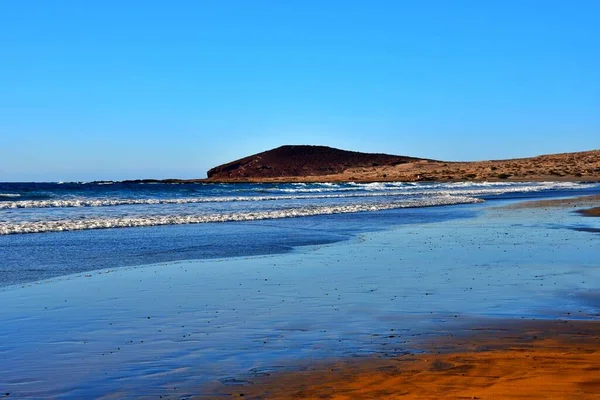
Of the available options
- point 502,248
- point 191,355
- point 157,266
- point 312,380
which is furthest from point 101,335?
point 502,248

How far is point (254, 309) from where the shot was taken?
30.3 feet

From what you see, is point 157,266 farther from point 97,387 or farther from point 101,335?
point 97,387

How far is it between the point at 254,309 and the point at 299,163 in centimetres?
11748


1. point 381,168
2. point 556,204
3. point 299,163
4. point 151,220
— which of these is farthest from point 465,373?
point 299,163

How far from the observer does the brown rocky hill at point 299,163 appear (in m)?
125

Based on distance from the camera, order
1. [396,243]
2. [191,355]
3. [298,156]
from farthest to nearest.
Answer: [298,156], [396,243], [191,355]

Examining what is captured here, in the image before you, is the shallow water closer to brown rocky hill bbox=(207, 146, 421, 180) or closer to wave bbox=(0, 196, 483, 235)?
wave bbox=(0, 196, 483, 235)

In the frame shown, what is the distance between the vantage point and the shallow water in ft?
21.3

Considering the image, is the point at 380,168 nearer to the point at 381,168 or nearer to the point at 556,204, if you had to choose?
the point at 381,168

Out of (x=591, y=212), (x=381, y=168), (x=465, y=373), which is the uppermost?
(x=381, y=168)

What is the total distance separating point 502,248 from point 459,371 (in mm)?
10150

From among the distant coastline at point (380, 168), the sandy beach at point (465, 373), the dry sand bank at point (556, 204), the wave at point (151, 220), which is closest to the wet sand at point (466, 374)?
the sandy beach at point (465, 373)

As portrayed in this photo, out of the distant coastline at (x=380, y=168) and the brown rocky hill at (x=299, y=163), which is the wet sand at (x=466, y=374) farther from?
the brown rocky hill at (x=299, y=163)

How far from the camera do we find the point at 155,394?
18.7 ft
